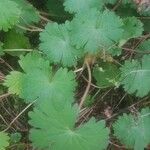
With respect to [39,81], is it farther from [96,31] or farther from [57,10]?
[57,10]

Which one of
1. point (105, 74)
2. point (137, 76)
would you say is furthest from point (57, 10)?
point (137, 76)

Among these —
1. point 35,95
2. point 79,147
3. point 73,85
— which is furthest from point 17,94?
point 79,147

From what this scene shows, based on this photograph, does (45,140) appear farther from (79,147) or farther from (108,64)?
(108,64)

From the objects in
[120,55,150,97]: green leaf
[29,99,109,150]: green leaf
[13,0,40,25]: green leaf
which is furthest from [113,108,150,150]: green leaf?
[13,0,40,25]: green leaf

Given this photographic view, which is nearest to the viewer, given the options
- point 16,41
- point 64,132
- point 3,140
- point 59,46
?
point 64,132

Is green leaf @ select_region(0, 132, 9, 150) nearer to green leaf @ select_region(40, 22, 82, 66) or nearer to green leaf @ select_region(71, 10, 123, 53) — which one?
green leaf @ select_region(40, 22, 82, 66)

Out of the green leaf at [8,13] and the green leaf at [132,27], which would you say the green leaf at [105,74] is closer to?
the green leaf at [132,27]

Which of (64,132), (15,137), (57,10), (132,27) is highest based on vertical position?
(132,27)
